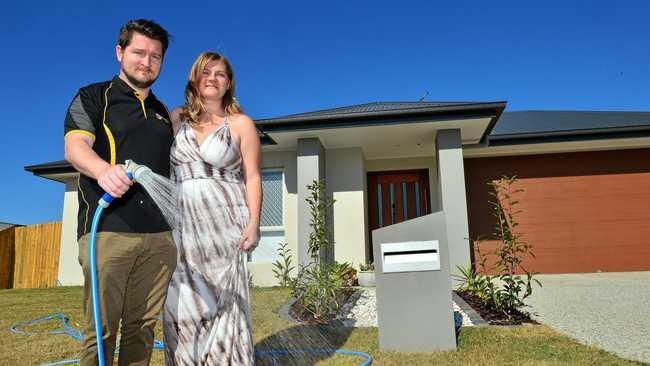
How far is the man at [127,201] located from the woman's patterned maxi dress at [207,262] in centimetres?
8

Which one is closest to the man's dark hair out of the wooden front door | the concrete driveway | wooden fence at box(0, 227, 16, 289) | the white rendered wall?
the concrete driveway

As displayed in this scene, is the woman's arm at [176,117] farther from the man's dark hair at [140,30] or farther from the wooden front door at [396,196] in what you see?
the wooden front door at [396,196]

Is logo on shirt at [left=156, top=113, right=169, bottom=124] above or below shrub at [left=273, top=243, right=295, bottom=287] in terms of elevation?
above

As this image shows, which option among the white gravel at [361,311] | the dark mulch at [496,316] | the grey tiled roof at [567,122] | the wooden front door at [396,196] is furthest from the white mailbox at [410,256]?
the grey tiled roof at [567,122]

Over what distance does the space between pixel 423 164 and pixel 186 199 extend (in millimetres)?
8891

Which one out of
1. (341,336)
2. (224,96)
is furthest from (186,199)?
(341,336)

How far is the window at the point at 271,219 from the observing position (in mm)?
9891

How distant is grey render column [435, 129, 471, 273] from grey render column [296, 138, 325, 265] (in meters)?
2.43

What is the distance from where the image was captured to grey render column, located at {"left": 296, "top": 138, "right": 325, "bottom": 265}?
8.31 m

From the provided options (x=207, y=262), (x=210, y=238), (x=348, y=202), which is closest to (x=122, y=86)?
(x=210, y=238)

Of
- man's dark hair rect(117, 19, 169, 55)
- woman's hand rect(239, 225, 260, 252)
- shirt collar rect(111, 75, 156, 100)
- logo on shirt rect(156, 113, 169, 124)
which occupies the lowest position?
woman's hand rect(239, 225, 260, 252)

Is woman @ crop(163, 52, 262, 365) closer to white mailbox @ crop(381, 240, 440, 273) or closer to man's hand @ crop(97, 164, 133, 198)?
man's hand @ crop(97, 164, 133, 198)

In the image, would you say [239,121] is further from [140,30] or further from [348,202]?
[348,202]

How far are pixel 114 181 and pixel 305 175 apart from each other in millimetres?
7173
